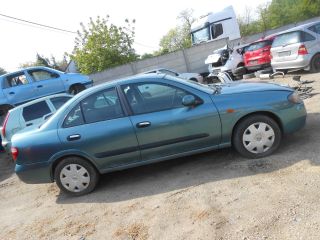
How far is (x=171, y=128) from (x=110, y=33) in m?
19.9

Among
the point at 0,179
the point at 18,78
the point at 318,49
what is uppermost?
the point at 18,78

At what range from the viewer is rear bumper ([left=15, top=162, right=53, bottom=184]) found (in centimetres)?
512

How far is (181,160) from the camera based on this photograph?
5656mm

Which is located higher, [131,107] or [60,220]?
[131,107]

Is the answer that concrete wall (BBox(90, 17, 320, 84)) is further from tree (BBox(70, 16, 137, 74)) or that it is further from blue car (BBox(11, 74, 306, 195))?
blue car (BBox(11, 74, 306, 195))

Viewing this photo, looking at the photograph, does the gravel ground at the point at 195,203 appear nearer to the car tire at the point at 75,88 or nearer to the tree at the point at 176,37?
the car tire at the point at 75,88

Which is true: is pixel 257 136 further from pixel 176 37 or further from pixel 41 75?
pixel 176 37

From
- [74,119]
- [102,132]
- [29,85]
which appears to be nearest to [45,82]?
[29,85]

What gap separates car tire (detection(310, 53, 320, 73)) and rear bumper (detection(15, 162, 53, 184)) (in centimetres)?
908

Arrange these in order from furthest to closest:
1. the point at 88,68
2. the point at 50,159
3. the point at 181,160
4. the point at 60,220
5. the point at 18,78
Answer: the point at 88,68 → the point at 18,78 → the point at 181,160 → the point at 50,159 → the point at 60,220

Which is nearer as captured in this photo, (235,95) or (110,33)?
(235,95)

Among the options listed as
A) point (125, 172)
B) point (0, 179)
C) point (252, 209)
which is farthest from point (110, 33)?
point (252, 209)

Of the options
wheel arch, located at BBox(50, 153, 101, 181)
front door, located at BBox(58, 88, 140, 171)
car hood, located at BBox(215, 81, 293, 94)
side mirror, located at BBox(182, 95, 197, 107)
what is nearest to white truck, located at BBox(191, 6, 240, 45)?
car hood, located at BBox(215, 81, 293, 94)

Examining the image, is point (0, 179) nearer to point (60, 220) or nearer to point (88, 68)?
point (60, 220)
